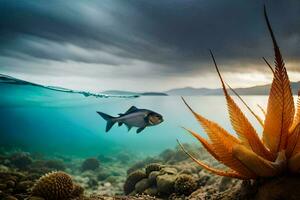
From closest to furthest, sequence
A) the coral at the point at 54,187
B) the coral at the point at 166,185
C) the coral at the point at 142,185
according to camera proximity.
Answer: the coral at the point at 54,187
the coral at the point at 166,185
the coral at the point at 142,185

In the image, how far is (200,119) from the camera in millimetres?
2418

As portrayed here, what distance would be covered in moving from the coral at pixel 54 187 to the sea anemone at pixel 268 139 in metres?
2.90

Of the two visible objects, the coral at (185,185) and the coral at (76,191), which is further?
the coral at (185,185)

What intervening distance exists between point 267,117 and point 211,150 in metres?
0.58

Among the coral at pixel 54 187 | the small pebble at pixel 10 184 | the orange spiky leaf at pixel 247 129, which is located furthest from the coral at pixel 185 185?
the orange spiky leaf at pixel 247 129

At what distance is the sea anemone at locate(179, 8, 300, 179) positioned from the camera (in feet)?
6.72

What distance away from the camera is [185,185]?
20.6 ft

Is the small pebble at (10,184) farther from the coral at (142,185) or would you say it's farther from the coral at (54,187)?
the coral at (142,185)

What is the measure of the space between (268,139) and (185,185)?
4.36 metres

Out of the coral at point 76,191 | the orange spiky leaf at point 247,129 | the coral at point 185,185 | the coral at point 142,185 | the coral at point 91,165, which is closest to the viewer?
the orange spiky leaf at point 247,129

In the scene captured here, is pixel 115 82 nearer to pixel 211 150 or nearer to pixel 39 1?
pixel 39 1

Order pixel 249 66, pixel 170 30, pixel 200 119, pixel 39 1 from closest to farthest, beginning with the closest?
pixel 200 119, pixel 39 1, pixel 170 30, pixel 249 66

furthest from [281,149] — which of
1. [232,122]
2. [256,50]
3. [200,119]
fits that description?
[256,50]

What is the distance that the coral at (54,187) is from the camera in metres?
4.22
